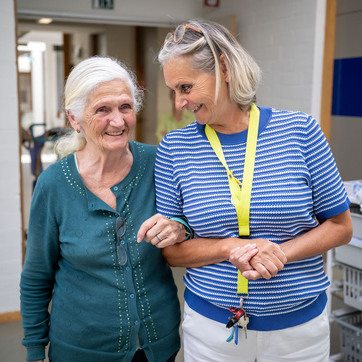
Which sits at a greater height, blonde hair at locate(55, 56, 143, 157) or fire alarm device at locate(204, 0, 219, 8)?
fire alarm device at locate(204, 0, 219, 8)

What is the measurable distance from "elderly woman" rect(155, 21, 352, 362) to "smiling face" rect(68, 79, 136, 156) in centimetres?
16

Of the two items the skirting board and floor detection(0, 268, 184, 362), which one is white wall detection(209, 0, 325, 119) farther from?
the skirting board

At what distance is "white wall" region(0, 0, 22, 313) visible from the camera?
3.16m

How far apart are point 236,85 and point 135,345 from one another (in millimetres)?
804

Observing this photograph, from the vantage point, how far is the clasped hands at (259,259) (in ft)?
3.82

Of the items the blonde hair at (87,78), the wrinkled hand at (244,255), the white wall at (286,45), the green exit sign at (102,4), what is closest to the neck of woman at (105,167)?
the blonde hair at (87,78)

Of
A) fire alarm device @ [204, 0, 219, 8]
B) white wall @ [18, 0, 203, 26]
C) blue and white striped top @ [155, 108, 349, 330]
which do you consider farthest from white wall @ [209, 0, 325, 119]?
blue and white striped top @ [155, 108, 349, 330]

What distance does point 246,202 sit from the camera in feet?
4.05

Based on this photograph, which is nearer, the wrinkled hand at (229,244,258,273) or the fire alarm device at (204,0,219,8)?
the wrinkled hand at (229,244,258,273)

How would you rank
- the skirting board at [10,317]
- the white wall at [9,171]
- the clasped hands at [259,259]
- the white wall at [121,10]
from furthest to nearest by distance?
the white wall at [121,10] < the skirting board at [10,317] < the white wall at [9,171] < the clasped hands at [259,259]

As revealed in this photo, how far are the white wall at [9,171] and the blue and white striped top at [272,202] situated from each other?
2.26 m

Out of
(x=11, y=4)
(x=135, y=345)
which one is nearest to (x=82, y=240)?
(x=135, y=345)

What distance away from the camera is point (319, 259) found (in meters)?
1.32

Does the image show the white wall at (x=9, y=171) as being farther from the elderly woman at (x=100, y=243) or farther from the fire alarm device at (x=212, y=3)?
the fire alarm device at (x=212, y=3)
